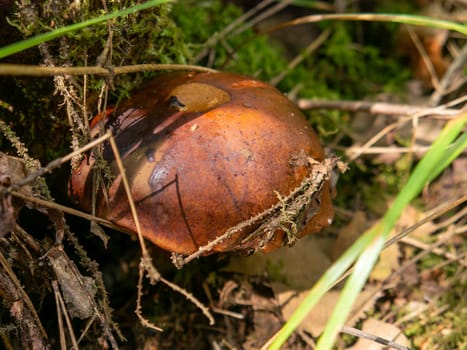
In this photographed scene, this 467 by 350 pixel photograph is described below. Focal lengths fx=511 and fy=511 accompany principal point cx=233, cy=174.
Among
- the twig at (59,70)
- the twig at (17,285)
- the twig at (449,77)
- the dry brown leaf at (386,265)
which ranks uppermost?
the twig at (59,70)

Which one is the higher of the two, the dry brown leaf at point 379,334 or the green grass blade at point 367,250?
the green grass blade at point 367,250

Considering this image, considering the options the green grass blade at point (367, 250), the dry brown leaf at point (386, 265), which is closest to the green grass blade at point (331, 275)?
the green grass blade at point (367, 250)

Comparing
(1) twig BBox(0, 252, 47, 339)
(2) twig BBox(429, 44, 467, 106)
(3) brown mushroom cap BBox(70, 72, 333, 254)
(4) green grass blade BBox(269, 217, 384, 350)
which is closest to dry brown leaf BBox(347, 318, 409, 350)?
(3) brown mushroom cap BBox(70, 72, 333, 254)

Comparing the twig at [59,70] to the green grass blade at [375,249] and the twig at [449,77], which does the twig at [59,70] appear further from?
the twig at [449,77]

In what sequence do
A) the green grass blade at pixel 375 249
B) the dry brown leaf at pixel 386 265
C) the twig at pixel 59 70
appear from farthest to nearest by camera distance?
the dry brown leaf at pixel 386 265 < the twig at pixel 59 70 < the green grass blade at pixel 375 249

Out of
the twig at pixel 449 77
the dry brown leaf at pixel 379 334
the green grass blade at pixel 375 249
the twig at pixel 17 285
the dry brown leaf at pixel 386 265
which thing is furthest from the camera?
the twig at pixel 449 77

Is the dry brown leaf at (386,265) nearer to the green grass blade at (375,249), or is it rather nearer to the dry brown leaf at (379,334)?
the dry brown leaf at (379,334)

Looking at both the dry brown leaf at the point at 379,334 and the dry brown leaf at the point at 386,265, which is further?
the dry brown leaf at the point at 386,265
